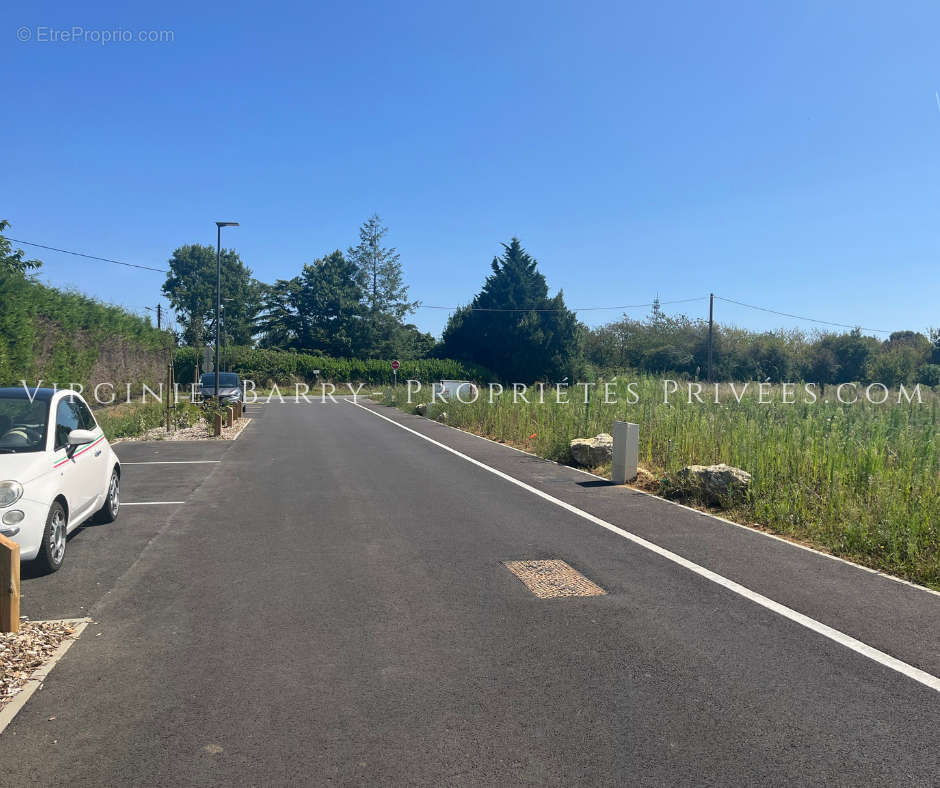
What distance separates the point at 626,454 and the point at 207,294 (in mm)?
86138

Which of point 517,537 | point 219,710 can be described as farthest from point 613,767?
point 517,537

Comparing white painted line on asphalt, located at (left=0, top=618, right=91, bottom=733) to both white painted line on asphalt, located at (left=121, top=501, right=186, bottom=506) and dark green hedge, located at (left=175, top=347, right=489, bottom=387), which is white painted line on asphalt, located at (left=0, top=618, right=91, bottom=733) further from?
dark green hedge, located at (left=175, top=347, right=489, bottom=387)

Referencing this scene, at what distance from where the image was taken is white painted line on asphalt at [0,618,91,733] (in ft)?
12.1

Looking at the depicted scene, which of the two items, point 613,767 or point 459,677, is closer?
point 613,767

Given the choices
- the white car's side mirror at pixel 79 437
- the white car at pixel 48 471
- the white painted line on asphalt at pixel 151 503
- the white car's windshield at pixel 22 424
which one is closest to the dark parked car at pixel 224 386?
the white painted line on asphalt at pixel 151 503

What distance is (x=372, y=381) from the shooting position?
230 ft

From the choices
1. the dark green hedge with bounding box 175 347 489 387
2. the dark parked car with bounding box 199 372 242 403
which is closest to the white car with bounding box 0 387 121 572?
the dark parked car with bounding box 199 372 242 403

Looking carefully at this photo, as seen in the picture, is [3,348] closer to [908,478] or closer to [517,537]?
[517,537]

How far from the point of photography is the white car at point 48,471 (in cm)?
596

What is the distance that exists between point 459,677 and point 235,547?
395 cm

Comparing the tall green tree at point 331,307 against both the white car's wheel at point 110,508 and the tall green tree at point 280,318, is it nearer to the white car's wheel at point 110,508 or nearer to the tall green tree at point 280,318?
the tall green tree at point 280,318

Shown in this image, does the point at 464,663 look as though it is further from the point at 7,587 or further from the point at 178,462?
the point at 178,462

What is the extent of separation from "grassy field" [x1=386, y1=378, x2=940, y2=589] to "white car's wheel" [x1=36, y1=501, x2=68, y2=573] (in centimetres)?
753

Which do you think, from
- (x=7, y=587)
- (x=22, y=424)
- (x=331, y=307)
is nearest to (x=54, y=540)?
(x=22, y=424)
